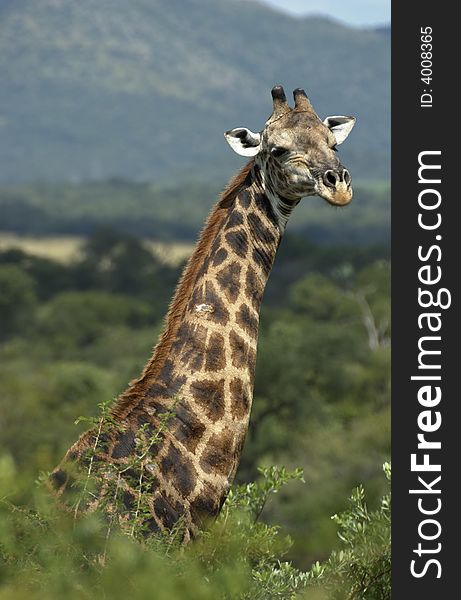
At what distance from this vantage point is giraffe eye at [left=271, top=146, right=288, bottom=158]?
7590 millimetres

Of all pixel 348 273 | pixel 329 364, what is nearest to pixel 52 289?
pixel 348 273

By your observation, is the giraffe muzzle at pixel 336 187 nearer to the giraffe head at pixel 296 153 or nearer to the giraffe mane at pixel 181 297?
the giraffe head at pixel 296 153

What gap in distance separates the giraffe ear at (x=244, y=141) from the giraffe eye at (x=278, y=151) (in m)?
0.26

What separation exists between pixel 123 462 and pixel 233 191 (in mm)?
2039

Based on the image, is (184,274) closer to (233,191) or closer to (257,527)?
(233,191)

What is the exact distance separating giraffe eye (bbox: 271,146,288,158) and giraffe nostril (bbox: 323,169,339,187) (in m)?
0.44

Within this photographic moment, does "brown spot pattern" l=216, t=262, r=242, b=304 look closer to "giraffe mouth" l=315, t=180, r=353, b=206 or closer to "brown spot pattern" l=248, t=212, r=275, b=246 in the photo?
"brown spot pattern" l=248, t=212, r=275, b=246

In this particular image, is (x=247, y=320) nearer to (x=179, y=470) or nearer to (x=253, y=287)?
(x=253, y=287)

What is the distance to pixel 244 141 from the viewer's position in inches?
313

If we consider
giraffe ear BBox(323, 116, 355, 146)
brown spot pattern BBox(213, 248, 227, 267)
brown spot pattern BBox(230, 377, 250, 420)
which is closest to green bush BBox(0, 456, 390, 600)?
brown spot pattern BBox(230, 377, 250, 420)

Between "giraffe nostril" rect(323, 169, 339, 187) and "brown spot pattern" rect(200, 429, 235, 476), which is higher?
"giraffe nostril" rect(323, 169, 339, 187)

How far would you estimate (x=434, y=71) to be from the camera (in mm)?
6895

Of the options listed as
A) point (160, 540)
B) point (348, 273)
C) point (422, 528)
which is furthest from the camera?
point (348, 273)

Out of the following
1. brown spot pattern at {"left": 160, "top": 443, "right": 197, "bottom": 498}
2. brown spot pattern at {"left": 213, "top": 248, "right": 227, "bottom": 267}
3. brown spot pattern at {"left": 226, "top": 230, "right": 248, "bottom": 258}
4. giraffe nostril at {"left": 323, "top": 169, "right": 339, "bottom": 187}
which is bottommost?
brown spot pattern at {"left": 160, "top": 443, "right": 197, "bottom": 498}
